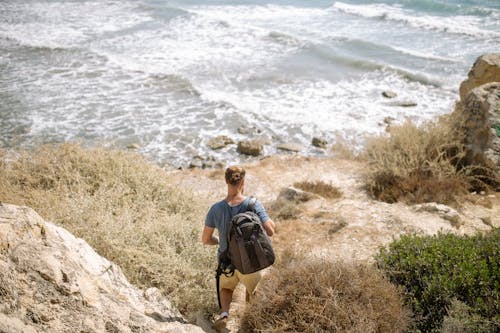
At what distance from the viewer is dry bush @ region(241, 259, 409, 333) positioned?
3.72 metres

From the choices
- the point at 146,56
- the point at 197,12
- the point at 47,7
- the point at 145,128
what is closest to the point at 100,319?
the point at 145,128

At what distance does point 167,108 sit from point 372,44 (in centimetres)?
1194

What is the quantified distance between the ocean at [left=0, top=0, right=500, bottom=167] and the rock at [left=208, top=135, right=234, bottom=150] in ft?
0.69

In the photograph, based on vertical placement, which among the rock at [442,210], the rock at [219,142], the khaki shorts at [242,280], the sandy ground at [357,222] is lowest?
the rock at [219,142]

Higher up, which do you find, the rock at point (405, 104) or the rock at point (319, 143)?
the rock at point (405, 104)

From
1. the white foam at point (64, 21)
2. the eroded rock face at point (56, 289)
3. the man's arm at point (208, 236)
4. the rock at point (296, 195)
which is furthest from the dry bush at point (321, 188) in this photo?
the white foam at point (64, 21)

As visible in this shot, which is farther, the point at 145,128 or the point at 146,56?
the point at 146,56

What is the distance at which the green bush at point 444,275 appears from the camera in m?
4.14

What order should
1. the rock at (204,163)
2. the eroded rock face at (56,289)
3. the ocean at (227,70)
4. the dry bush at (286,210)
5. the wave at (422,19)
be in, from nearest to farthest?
the eroded rock face at (56,289) → the dry bush at (286,210) → the rock at (204,163) → the ocean at (227,70) → the wave at (422,19)

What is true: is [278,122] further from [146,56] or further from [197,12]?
[197,12]

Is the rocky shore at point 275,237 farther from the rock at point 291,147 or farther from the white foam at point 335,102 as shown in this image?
the white foam at point 335,102

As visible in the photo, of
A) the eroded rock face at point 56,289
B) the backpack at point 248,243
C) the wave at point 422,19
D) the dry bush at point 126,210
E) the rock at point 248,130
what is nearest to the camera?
the eroded rock face at point 56,289

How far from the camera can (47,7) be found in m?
29.7

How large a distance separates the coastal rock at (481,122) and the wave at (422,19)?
564 inches
